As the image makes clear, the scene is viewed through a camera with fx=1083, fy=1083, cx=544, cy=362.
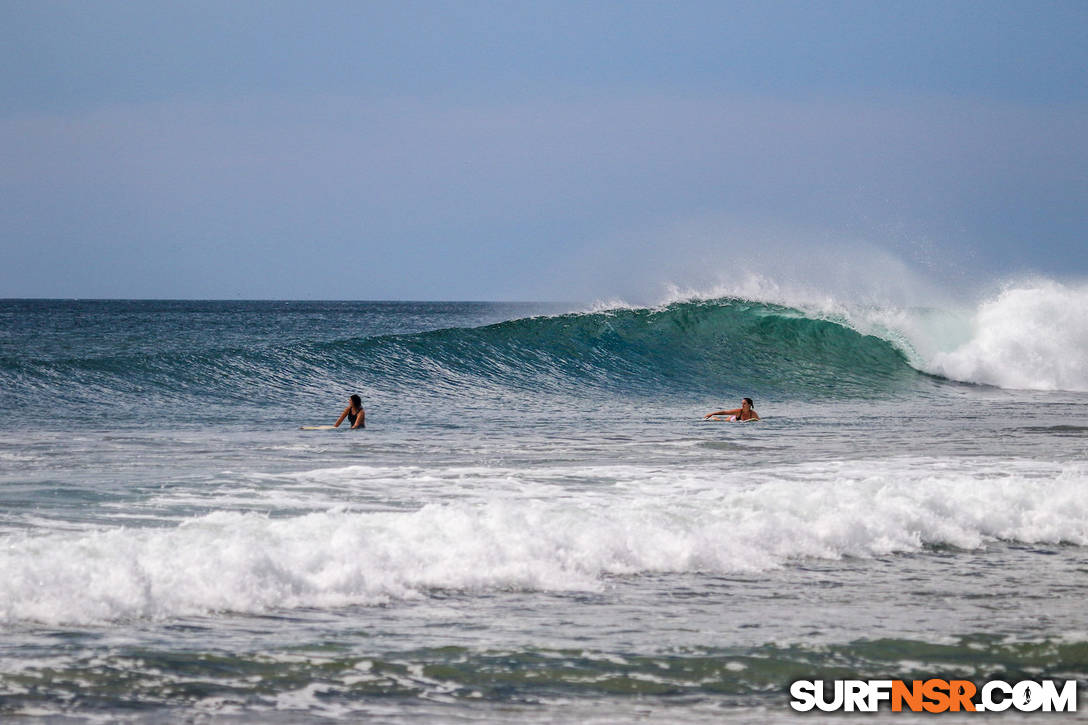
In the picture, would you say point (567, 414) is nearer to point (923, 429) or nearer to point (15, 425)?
point (923, 429)

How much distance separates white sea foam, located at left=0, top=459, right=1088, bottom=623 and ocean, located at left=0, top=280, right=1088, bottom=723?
0.02 metres

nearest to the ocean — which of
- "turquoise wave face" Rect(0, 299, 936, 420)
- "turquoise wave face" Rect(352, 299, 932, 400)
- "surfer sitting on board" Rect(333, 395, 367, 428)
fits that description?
"surfer sitting on board" Rect(333, 395, 367, 428)

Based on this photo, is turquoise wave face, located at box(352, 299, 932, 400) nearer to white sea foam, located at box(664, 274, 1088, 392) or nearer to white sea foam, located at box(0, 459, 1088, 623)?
white sea foam, located at box(664, 274, 1088, 392)

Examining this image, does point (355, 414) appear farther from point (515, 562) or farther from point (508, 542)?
point (515, 562)

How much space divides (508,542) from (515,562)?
218 mm

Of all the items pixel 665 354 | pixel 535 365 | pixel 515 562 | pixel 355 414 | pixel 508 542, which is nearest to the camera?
pixel 515 562

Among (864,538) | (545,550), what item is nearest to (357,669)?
(545,550)

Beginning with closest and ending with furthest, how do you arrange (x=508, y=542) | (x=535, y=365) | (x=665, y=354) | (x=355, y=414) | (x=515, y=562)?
(x=515, y=562), (x=508, y=542), (x=355, y=414), (x=535, y=365), (x=665, y=354)

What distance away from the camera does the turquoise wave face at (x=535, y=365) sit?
19188 mm

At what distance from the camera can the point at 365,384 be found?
21.0 metres

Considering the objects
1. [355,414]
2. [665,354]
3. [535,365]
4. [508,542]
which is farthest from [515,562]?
[665,354]

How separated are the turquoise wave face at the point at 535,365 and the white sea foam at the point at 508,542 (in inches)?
429

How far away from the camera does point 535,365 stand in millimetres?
23594

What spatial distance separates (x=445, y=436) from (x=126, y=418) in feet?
16.2
